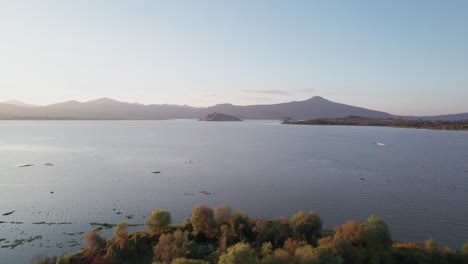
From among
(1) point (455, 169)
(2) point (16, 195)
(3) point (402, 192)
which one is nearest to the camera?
(2) point (16, 195)

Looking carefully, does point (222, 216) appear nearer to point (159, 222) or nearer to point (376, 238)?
point (159, 222)

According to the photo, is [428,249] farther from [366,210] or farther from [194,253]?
[194,253]

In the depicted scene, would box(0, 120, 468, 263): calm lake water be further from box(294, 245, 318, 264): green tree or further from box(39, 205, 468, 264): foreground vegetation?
box(294, 245, 318, 264): green tree

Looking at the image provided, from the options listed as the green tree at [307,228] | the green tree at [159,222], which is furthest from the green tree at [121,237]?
the green tree at [307,228]

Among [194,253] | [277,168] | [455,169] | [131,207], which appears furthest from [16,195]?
[455,169]

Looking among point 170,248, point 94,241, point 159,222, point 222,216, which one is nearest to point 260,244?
point 222,216

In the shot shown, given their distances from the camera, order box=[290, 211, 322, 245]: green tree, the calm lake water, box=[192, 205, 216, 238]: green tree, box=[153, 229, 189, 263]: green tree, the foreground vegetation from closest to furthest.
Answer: the foreground vegetation < box=[153, 229, 189, 263]: green tree < box=[290, 211, 322, 245]: green tree < box=[192, 205, 216, 238]: green tree < the calm lake water

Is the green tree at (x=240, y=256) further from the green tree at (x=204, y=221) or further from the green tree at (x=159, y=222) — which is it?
the green tree at (x=159, y=222)

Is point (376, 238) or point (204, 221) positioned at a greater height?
point (376, 238)

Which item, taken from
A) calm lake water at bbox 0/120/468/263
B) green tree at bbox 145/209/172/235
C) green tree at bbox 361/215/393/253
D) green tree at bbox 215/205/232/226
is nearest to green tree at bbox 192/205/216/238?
green tree at bbox 215/205/232/226
